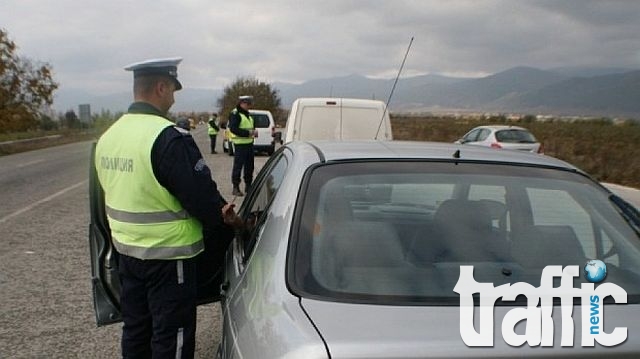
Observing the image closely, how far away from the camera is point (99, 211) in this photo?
123 inches

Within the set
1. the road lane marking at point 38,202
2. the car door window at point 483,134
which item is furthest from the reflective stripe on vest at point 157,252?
the car door window at point 483,134

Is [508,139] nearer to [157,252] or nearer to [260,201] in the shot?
[260,201]

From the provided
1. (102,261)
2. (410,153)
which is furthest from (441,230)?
(102,261)

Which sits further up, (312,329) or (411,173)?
(411,173)

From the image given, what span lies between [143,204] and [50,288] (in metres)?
3.21

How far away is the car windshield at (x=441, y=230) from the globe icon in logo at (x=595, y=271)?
0.08ft

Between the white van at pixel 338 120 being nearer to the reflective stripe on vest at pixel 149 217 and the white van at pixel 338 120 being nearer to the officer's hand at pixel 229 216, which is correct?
the officer's hand at pixel 229 216

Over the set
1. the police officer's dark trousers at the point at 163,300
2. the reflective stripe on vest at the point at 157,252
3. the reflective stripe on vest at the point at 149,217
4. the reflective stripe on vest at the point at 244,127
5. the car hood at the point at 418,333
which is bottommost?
the police officer's dark trousers at the point at 163,300

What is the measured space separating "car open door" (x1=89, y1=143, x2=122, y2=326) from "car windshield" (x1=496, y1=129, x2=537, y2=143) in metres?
16.6

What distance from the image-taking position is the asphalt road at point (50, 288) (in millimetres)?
4113

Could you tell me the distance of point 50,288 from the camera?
538 centimetres

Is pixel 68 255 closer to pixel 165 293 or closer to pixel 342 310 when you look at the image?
pixel 165 293

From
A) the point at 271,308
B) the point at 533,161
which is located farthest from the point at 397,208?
the point at 271,308

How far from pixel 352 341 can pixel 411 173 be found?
949 mm
